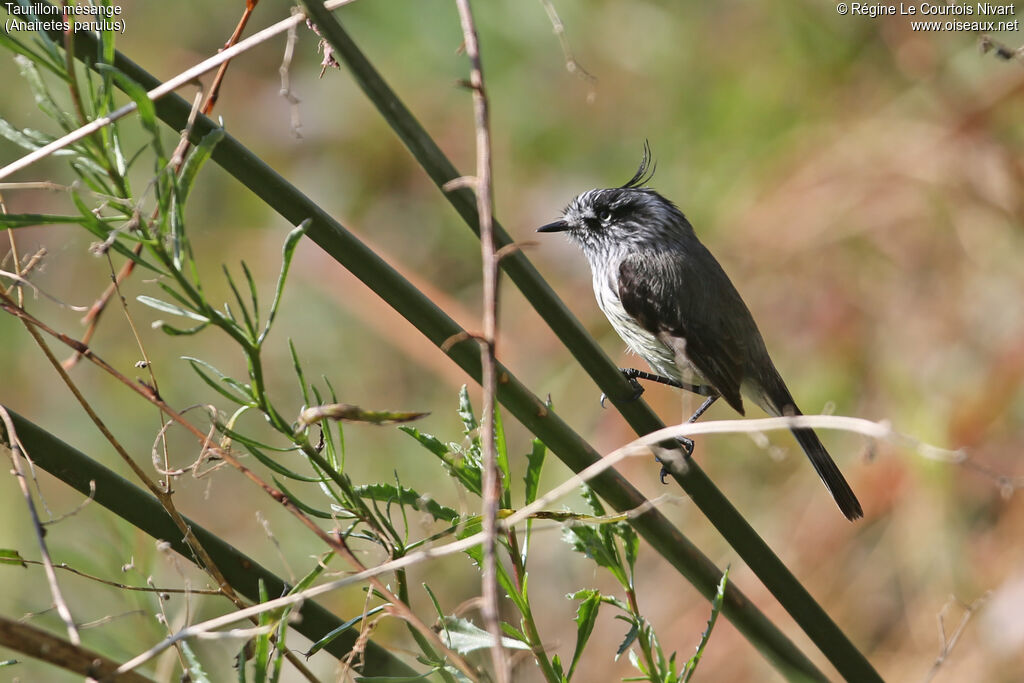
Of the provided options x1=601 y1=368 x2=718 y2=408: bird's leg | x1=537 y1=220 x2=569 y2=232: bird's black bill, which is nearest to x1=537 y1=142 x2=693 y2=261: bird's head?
x1=537 y1=220 x2=569 y2=232: bird's black bill

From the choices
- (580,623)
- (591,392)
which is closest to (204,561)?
(580,623)

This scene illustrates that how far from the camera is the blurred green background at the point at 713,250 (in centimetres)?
459

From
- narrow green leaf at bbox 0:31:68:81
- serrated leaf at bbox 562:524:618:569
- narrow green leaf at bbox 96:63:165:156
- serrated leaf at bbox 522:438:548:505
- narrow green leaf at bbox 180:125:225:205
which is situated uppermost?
narrow green leaf at bbox 0:31:68:81

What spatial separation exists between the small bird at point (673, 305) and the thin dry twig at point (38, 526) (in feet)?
7.75

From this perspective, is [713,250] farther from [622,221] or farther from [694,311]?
[694,311]

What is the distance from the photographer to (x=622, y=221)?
4.14m

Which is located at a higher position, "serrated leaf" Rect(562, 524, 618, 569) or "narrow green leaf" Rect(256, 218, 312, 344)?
"narrow green leaf" Rect(256, 218, 312, 344)

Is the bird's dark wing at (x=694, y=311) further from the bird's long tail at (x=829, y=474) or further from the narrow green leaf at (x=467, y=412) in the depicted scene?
the narrow green leaf at (x=467, y=412)

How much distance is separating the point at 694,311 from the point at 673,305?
0.33 ft

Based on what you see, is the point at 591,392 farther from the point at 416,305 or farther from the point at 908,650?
the point at 416,305

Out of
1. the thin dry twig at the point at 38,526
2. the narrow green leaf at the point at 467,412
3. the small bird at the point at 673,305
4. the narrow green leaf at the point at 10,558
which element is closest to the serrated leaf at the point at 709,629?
the narrow green leaf at the point at 467,412

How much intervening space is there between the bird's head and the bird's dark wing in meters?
0.14

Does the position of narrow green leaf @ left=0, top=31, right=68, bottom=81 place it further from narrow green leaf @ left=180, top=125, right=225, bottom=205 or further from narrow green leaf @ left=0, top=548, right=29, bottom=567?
narrow green leaf @ left=0, top=548, right=29, bottom=567

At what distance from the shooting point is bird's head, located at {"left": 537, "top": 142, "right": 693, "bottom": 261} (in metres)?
4.07
